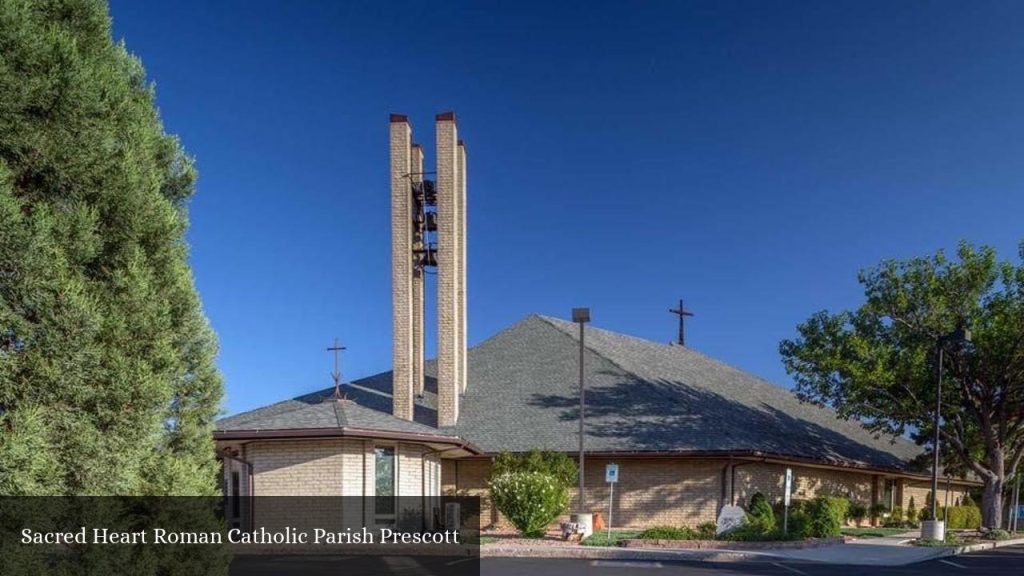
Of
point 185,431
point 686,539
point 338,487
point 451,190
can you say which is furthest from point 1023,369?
point 185,431

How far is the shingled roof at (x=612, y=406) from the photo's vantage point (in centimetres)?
3019

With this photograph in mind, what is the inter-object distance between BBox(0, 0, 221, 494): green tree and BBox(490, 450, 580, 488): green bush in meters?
21.6

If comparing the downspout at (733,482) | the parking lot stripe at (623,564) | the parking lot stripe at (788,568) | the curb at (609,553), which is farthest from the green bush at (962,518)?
the parking lot stripe at (623,564)

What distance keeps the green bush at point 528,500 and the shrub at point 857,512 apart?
1677cm

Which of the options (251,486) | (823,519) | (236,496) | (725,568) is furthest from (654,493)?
(236,496)

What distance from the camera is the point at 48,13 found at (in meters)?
6.73

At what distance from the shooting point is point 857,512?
3728 cm

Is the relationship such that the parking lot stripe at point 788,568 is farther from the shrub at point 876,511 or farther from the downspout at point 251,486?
the shrub at point 876,511

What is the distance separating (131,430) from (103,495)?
51 cm

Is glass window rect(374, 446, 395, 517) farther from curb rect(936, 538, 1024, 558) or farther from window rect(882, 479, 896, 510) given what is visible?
window rect(882, 479, 896, 510)

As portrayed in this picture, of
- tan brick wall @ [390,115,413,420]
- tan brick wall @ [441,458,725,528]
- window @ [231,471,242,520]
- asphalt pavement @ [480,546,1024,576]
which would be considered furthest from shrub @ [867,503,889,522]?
window @ [231,471,242,520]

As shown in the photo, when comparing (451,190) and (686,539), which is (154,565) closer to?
(686,539)

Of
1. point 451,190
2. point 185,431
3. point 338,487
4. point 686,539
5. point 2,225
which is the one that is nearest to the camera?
point 2,225

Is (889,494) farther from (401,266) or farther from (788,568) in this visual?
(401,266)
